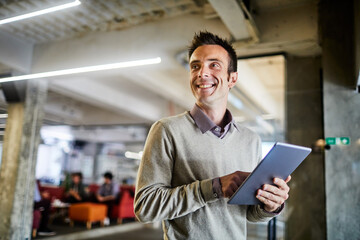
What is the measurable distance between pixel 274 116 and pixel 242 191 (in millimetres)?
3604

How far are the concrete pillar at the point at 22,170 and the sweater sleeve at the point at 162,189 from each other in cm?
405

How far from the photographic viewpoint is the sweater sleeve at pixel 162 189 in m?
1.06

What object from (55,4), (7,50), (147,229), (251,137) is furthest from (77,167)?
(251,137)

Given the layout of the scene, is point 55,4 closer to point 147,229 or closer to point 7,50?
point 7,50

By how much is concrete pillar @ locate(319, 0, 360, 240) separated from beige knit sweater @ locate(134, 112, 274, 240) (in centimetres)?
241

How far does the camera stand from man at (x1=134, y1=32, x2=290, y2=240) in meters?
1.06

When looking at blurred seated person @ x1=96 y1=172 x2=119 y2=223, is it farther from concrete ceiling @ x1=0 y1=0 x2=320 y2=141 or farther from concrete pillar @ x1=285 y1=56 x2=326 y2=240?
concrete pillar @ x1=285 y1=56 x2=326 y2=240

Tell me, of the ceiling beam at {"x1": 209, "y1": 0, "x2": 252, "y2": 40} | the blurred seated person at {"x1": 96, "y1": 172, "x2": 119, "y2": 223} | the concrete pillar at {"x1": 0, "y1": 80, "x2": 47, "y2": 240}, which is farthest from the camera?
the blurred seated person at {"x1": 96, "y1": 172, "x2": 119, "y2": 223}

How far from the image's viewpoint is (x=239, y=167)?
1267 mm

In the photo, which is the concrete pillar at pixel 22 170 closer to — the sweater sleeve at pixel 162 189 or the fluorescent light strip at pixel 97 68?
the fluorescent light strip at pixel 97 68

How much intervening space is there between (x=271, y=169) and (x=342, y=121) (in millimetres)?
2749

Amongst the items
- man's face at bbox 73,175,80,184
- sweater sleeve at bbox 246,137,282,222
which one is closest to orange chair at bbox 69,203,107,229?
man's face at bbox 73,175,80,184

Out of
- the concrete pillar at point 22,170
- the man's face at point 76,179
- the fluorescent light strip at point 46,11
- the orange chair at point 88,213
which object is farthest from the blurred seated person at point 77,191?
the fluorescent light strip at point 46,11

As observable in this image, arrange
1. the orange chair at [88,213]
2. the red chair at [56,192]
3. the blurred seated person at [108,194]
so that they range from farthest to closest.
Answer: the red chair at [56,192] → the blurred seated person at [108,194] → the orange chair at [88,213]
